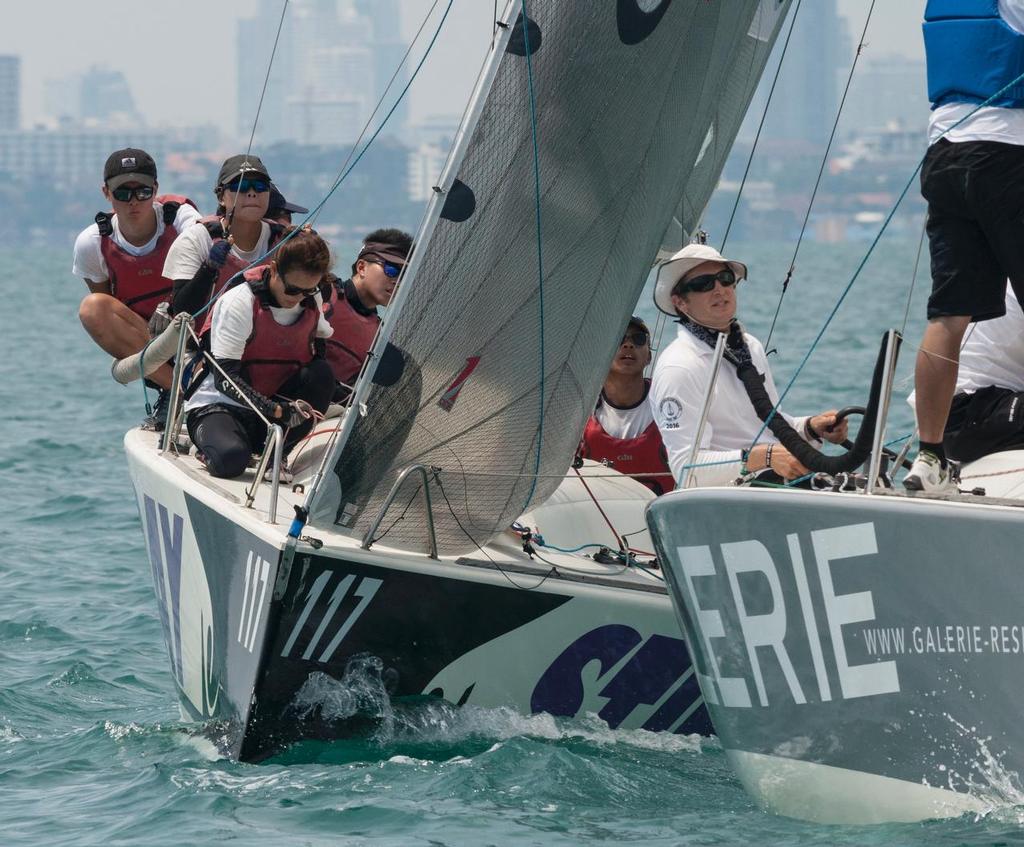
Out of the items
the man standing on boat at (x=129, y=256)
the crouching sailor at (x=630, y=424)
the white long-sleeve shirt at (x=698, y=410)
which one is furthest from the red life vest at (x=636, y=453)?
the man standing on boat at (x=129, y=256)

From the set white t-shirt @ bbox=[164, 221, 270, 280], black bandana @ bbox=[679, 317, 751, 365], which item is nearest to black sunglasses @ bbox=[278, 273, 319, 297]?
white t-shirt @ bbox=[164, 221, 270, 280]

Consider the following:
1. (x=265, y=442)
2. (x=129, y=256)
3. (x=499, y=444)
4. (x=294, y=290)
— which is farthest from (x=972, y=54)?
(x=129, y=256)

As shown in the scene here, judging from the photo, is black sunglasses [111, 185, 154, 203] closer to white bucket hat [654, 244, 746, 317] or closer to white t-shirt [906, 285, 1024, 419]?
white bucket hat [654, 244, 746, 317]

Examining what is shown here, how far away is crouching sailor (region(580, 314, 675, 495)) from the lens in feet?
17.8

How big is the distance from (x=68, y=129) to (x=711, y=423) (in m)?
188

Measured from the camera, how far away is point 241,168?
6.16m

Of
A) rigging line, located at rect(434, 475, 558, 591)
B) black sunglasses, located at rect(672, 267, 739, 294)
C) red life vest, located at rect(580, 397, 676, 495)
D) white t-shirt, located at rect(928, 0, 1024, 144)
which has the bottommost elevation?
rigging line, located at rect(434, 475, 558, 591)

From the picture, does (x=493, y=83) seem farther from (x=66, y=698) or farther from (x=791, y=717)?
(x=66, y=698)

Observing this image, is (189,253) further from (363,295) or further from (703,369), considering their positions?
(703,369)

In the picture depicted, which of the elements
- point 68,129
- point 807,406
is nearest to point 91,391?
point 807,406

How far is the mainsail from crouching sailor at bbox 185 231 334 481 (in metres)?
0.71

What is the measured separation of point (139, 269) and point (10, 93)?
19787 cm

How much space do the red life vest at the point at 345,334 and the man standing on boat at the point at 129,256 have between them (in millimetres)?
697

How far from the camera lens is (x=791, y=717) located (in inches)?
154
